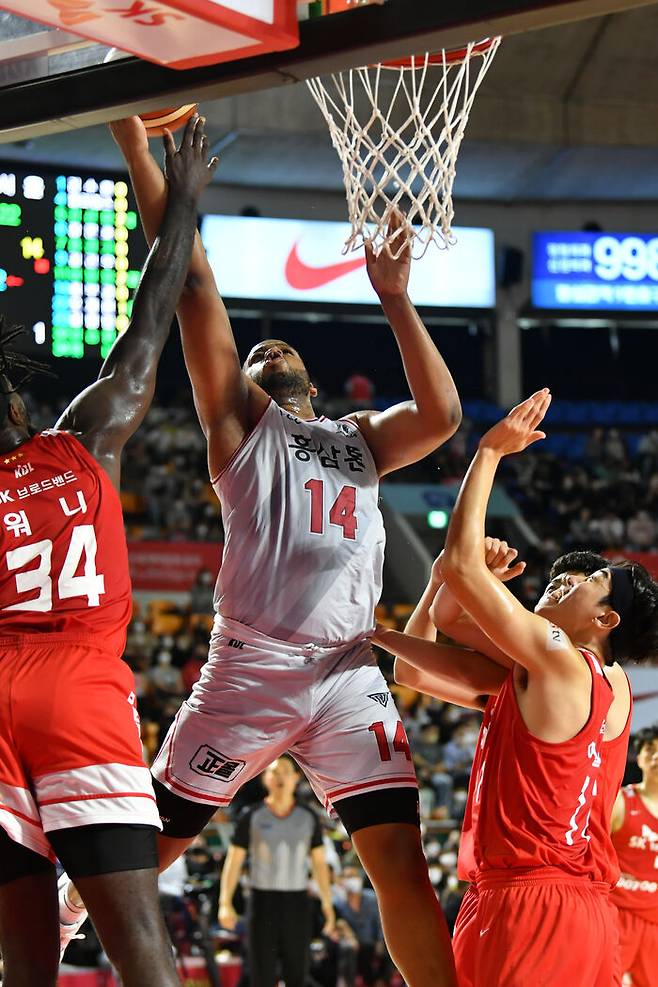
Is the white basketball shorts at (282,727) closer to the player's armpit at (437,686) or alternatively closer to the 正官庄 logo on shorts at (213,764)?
the 正官庄 logo on shorts at (213,764)

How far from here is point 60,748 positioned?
301 cm

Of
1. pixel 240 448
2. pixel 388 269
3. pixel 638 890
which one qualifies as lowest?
pixel 638 890

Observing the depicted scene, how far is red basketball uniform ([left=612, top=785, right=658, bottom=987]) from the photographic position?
579 cm

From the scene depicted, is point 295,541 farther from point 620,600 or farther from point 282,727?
point 620,600

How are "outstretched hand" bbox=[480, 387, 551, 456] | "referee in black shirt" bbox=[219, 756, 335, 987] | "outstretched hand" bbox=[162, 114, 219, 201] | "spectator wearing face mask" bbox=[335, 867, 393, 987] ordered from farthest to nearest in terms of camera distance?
"spectator wearing face mask" bbox=[335, 867, 393, 987], "referee in black shirt" bbox=[219, 756, 335, 987], "outstretched hand" bbox=[162, 114, 219, 201], "outstretched hand" bbox=[480, 387, 551, 456]

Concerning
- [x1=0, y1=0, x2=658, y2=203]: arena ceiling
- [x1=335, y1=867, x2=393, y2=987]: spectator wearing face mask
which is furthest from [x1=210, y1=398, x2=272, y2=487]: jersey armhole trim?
[x1=0, y1=0, x2=658, y2=203]: arena ceiling

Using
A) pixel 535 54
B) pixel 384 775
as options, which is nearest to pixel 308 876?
pixel 384 775

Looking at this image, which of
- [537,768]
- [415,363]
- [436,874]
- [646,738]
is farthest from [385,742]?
[436,874]

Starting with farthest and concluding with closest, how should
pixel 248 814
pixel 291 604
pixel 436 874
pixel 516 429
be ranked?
pixel 436 874
pixel 248 814
pixel 291 604
pixel 516 429

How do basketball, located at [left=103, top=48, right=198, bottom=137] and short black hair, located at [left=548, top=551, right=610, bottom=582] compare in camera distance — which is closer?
short black hair, located at [left=548, top=551, right=610, bottom=582]

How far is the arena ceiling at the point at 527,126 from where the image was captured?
51.7 feet

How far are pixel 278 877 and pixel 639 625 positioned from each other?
5.59 meters

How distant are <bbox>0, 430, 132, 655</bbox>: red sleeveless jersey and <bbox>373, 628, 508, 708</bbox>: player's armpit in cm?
102

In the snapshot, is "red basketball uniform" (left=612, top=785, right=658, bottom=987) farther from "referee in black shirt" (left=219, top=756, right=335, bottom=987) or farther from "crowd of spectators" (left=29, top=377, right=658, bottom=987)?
"crowd of spectators" (left=29, top=377, right=658, bottom=987)
